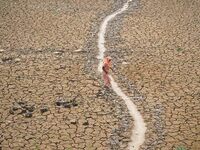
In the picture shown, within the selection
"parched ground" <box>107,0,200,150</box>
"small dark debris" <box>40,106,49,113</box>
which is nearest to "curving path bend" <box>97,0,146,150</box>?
"parched ground" <box>107,0,200,150</box>

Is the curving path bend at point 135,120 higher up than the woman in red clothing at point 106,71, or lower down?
lower down

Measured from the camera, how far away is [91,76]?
12.4 metres

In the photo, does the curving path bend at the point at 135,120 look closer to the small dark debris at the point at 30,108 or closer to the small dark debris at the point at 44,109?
the small dark debris at the point at 44,109

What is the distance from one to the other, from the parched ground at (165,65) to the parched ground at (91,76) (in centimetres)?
3

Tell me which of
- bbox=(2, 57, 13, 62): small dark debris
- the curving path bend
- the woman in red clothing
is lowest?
the curving path bend

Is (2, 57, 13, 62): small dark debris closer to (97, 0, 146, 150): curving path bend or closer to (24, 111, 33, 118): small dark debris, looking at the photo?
(97, 0, 146, 150): curving path bend

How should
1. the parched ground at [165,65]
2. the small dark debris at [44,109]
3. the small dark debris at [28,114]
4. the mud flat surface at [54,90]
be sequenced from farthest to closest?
the small dark debris at [44,109] < the small dark debris at [28,114] < the parched ground at [165,65] < the mud flat surface at [54,90]

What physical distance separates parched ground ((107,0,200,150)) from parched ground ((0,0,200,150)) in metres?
0.03

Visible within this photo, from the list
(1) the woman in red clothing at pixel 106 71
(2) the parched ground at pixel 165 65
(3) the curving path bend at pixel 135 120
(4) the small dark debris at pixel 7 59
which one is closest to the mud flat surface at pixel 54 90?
(4) the small dark debris at pixel 7 59

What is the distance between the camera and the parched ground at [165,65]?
9.66 meters

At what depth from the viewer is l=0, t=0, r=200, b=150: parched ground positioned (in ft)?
31.1

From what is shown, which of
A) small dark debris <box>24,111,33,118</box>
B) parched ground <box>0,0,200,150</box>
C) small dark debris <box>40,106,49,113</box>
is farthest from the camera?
small dark debris <box>40,106,49,113</box>

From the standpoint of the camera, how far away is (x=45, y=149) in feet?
29.1

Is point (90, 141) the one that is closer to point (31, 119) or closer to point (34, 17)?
point (31, 119)
